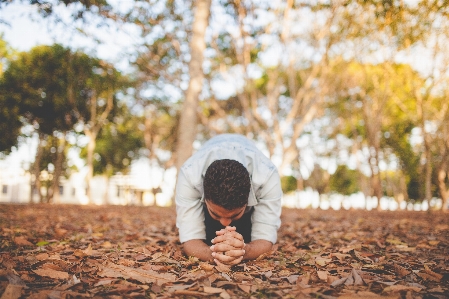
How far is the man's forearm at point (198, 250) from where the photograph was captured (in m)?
2.84

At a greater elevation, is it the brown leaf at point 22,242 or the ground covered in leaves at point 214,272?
the brown leaf at point 22,242

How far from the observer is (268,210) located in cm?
304

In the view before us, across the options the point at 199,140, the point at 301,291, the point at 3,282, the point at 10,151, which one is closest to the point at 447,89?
the point at 301,291

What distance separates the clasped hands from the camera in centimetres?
265

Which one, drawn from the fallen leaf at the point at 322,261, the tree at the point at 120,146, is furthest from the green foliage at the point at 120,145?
the fallen leaf at the point at 322,261

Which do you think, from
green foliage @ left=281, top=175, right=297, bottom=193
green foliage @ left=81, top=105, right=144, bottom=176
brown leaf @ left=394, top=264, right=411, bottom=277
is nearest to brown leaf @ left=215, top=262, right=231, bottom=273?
brown leaf @ left=394, top=264, right=411, bottom=277

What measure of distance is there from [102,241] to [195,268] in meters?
1.63

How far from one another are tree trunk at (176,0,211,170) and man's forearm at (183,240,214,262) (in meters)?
6.31

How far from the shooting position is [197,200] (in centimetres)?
303

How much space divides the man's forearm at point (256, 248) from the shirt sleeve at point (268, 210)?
0.23ft

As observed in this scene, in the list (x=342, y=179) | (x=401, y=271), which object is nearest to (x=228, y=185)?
(x=401, y=271)

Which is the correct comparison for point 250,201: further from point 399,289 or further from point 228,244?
point 399,289

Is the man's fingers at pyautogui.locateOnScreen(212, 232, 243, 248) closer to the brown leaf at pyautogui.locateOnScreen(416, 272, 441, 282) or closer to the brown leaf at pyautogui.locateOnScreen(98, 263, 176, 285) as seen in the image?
the brown leaf at pyautogui.locateOnScreen(98, 263, 176, 285)

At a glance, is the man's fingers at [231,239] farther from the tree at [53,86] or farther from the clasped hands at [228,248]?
the tree at [53,86]
